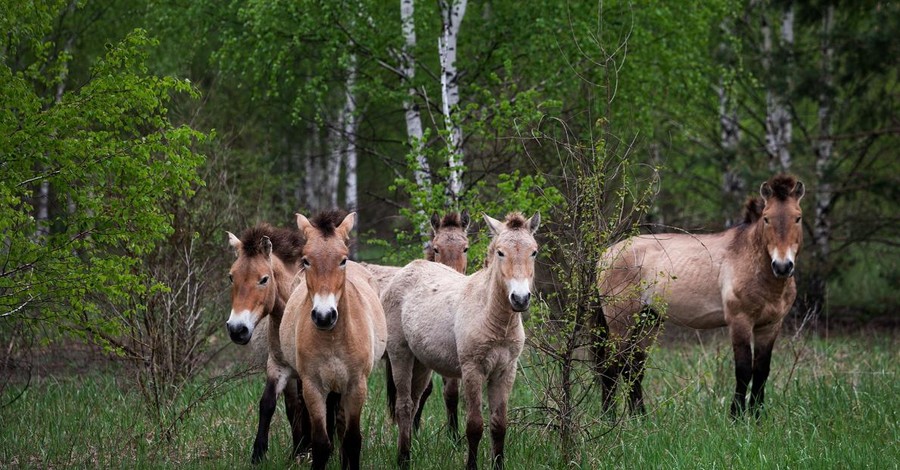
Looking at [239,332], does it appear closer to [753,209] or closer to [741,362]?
[741,362]

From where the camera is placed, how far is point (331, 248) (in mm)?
7027

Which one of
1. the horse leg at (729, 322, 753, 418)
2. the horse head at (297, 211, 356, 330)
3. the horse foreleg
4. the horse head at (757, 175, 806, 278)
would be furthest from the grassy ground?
the horse head at (297, 211, 356, 330)

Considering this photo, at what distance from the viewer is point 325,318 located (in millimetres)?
6699

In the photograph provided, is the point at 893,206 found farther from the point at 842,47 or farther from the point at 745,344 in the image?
the point at 745,344

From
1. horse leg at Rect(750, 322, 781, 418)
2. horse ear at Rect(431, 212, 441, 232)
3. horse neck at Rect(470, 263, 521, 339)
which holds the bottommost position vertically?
horse leg at Rect(750, 322, 781, 418)

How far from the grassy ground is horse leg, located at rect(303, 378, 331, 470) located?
71 cm

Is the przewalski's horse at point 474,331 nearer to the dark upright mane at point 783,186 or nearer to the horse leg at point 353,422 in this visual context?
the horse leg at point 353,422

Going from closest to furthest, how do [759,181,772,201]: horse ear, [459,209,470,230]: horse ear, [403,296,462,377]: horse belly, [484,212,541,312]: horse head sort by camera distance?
[484,212,541,312]: horse head < [403,296,462,377]: horse belly < [759,181,772,201]: horse ear < [459,209,470,230]: horse ear

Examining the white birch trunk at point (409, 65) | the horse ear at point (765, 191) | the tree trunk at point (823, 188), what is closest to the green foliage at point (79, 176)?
the horse ear at point (765, 191)

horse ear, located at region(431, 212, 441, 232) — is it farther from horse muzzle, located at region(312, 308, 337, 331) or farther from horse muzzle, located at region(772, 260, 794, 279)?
horse muzzle, located at region(312, 308, 337, 331)

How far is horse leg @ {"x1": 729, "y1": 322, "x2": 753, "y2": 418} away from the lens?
31.0 feet

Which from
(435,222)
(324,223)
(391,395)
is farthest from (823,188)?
(324,223)

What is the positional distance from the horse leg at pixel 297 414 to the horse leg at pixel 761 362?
399 centimetres

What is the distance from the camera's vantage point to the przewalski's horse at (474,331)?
7172mm
